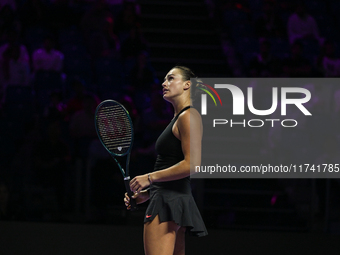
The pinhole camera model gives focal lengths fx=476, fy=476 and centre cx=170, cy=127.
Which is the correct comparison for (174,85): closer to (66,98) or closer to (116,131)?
(116,131)

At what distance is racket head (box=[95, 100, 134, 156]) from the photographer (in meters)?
2.36

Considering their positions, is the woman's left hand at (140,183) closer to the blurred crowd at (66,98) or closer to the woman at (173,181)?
the woman at (173,181)

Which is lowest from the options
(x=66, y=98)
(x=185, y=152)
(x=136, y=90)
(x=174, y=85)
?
(x=185, y=152)

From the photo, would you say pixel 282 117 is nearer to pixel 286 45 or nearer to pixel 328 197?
pixel 328 197

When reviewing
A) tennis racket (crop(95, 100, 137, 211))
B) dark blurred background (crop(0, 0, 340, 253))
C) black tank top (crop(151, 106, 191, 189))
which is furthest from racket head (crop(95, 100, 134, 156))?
dark blurred background (crop(0, 0, 340, 253))

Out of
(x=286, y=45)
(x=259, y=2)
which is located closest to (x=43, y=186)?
(x=286, y=45)

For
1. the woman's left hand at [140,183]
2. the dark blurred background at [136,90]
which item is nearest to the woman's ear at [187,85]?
the woman's left hand at [140,183]

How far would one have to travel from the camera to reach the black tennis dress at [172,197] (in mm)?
2061

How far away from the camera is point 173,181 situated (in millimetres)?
2107

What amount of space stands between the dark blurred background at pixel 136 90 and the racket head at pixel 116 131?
57.5 inches

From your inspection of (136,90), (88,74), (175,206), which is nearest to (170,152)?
(175,206)

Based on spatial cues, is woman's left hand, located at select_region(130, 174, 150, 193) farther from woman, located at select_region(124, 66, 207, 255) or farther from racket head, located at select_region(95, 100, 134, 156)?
racket head, located at select_region(95, 100, 134, 156)

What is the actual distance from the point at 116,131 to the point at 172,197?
494 millimetres

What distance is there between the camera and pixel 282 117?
16.4ft
